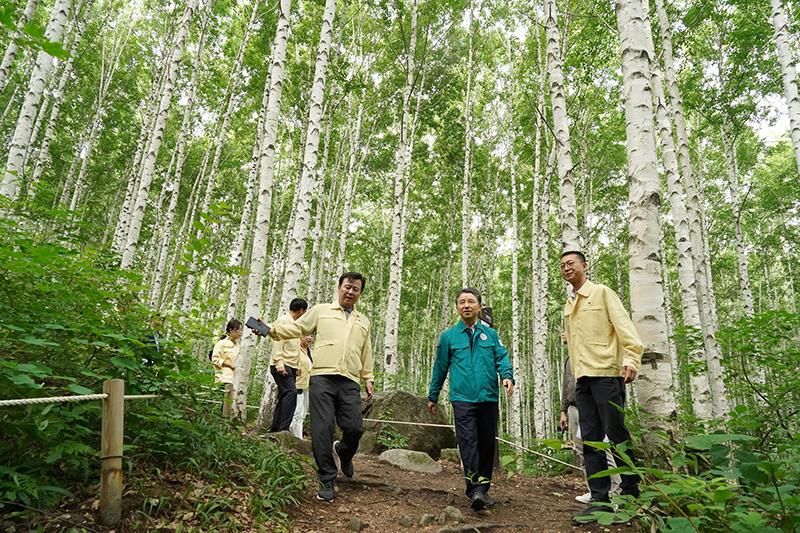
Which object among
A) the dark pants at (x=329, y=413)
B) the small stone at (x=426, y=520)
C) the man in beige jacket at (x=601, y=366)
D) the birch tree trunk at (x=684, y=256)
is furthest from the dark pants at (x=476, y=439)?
the birch tree trunk at (x=684, y=256)

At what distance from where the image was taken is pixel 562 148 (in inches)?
215

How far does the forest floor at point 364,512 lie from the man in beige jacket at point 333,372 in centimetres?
35

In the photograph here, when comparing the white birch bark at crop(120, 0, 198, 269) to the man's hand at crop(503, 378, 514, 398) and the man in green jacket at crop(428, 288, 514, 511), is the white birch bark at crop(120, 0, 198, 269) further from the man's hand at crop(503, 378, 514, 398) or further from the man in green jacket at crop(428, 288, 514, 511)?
the man's hand at crop(503, 378, 514, 398)

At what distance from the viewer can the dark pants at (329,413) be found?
3670mm

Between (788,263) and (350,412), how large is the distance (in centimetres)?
2859

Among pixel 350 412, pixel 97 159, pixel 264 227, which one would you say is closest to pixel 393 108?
pixel 264 227

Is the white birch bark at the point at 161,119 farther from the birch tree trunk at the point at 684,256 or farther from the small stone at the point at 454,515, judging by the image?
the birch tree trunk at the point at 684,256

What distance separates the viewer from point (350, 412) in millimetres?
3812

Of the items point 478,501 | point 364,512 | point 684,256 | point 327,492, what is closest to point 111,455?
point 327,492

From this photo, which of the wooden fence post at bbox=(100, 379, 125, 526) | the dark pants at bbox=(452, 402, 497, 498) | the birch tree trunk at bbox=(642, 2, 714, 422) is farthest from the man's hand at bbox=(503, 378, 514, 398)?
the birch tree trunk at bbox=(642, 2, 714, 422)

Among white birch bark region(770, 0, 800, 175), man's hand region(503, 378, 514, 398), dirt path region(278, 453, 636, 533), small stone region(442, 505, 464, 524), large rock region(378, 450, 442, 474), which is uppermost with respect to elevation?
white birch bark region(770, 0, 800, 175)

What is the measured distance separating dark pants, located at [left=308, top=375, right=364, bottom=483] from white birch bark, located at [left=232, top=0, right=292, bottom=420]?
99.9 inches

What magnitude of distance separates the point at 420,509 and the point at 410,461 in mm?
2498

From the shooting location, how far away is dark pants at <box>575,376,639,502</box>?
114 inches
